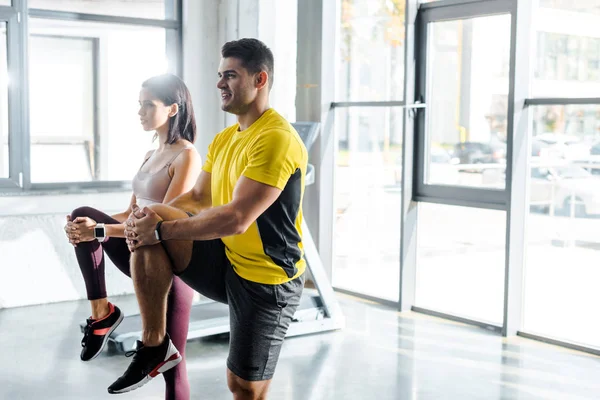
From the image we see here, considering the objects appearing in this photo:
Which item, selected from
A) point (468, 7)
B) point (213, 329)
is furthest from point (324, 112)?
point (213, 329)

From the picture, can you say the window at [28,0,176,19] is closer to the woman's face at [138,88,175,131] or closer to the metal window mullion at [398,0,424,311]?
the metal window mullion at [398,0,424,311]

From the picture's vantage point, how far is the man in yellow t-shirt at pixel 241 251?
2508 millimetres

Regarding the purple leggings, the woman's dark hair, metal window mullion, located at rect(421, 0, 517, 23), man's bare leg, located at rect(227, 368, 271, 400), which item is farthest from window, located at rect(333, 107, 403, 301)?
man's bare leg, located at rect(227, 368, 271, 400)

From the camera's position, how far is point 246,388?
8.58ft

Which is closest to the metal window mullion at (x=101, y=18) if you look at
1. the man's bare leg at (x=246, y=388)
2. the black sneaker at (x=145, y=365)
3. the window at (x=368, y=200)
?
the window at (x=368, y=200)

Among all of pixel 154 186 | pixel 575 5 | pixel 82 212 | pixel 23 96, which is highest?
pixel 575 5

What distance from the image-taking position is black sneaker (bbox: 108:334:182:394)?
8.44 ft

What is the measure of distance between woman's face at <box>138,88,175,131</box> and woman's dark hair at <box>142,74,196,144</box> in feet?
0.06

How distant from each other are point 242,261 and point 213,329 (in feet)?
6.38

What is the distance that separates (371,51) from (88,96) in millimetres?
2270

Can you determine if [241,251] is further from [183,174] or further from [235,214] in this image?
[183,174]

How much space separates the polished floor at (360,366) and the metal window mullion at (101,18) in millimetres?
2221

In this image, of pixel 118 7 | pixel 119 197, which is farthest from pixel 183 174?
pixel 118 7

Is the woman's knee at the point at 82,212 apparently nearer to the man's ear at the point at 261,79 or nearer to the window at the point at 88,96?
the man's ear at the point at 261,79
